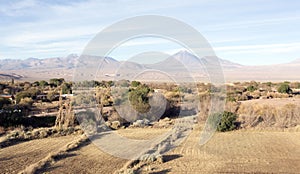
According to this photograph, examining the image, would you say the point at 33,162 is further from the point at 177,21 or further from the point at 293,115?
the point at 293,115

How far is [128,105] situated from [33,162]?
12.8m

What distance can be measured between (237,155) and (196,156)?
1692 millimetres

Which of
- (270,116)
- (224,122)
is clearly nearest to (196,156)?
(224,122)

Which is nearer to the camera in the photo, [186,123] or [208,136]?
[208,136]

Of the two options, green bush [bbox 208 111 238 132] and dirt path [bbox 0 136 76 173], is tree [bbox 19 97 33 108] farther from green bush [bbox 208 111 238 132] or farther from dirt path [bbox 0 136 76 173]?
green bush [bbox 208 111 238 132]

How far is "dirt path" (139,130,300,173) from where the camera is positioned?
42.1 ft

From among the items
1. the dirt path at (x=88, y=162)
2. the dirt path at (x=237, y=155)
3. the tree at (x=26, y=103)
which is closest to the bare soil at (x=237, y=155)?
the dirt path at (x=237, y=155)

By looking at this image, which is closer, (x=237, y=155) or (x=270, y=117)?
(x=237, y=155)

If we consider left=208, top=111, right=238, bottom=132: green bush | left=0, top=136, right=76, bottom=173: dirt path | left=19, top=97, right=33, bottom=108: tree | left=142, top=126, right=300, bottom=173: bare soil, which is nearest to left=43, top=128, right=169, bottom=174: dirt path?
left=0, top=136, right=76, bottom=173: dirt path

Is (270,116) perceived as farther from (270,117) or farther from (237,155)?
(237,155)

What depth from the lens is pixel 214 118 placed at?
70.4 feet

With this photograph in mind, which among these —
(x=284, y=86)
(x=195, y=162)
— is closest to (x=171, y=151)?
(x=195, y=162)

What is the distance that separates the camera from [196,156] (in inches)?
577

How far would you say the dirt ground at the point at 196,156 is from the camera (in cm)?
1287
